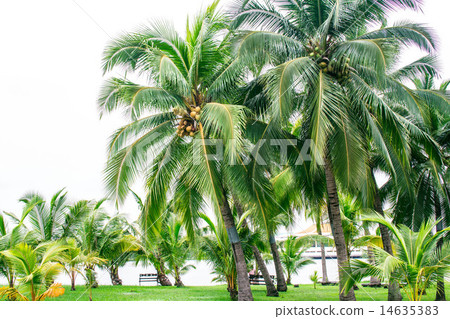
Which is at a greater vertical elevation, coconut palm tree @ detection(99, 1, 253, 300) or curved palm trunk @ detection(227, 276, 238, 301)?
coconut palm tree @ detection(99, 1, 253, 300)

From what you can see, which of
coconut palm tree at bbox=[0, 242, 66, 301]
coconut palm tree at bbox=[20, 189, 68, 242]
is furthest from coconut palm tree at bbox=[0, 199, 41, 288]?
coconut palm tree at bbox=[0, 242, 66, 301]

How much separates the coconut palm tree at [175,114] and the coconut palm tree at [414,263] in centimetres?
371

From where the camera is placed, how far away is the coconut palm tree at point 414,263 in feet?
23.5

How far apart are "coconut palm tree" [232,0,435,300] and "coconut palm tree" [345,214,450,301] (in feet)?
3.66

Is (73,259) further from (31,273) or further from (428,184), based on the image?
(428,184)

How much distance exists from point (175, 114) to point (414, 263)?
270 inches

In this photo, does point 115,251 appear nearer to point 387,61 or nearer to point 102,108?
point 102,108

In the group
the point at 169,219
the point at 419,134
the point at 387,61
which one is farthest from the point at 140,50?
the point at 169,219

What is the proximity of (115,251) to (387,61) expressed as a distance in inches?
624

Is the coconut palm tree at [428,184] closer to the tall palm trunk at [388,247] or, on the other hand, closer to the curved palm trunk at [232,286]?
the tall palm trunk at [388,247]

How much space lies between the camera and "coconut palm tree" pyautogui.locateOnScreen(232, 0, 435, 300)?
853cm

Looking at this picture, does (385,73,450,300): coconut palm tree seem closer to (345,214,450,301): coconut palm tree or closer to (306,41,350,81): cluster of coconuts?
(306,41,350,81): cluster of coconuts

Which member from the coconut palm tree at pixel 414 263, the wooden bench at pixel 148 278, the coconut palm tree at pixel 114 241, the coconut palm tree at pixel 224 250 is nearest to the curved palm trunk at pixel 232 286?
the coconut palm tree at pixel 224 250

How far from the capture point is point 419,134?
9828mm
